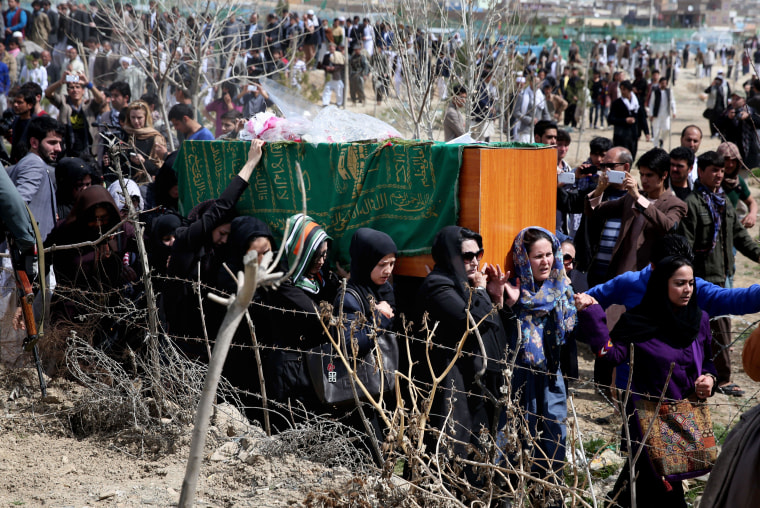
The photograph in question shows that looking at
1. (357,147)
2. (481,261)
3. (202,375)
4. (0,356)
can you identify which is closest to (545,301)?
(481,261)

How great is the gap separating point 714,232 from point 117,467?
4088 mm

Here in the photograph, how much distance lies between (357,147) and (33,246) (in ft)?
5.85

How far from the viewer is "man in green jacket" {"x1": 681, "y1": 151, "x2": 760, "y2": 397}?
5438 mm

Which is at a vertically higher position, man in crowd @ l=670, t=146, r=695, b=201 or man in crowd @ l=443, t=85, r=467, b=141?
man in crowd @ l=443, t=85, r=467, b=141

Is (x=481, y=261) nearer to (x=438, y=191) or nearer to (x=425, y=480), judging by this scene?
(x=438, y=191)

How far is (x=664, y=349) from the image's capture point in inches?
150

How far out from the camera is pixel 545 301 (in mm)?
3980

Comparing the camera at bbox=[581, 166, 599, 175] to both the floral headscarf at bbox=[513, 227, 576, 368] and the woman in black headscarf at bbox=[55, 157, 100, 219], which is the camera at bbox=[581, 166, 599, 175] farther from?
the woman in black headscarf at bbox=[55, 157, 100, 219]

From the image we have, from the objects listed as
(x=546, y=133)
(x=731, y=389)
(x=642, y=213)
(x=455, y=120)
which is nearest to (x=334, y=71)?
(x=455, y=120)

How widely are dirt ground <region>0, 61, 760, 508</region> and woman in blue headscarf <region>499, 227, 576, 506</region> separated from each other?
0.19m

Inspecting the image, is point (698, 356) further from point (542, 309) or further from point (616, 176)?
point (616, 176)

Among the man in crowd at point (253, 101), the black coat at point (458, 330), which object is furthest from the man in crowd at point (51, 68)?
the black coat at point (458, 330)

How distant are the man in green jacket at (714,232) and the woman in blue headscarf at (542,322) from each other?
5.91 feet

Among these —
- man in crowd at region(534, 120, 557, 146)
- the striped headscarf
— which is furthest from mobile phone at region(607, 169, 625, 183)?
the striped headscarf
